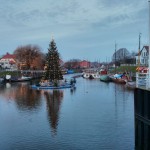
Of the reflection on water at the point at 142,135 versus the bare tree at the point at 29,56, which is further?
the bare tree at the point at 29,56

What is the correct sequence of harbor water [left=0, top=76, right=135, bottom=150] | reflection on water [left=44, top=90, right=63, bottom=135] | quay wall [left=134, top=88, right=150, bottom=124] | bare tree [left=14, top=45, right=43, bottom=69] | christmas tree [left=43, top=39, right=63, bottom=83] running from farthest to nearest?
bare tree [left=14, top=45, right=43, bottom=69] < christmas tree [left=43, top=39, right=63, bottom=83] < reflection on water [left=44, top=90, right=63, bottom=135] < harbor water [left=0, top=76, right=135, bottom=150] < quay wall [left=134, top=88, right=150, bottom=124]

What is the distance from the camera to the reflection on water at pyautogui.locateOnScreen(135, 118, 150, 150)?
71.5ft

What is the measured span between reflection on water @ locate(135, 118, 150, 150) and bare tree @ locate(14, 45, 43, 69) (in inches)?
4678

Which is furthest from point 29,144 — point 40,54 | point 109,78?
point 40,54

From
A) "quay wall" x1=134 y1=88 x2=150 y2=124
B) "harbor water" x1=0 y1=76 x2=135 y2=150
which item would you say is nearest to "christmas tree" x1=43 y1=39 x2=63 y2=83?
"harbor water" x1=0 y1=76 x2=135 y2=150

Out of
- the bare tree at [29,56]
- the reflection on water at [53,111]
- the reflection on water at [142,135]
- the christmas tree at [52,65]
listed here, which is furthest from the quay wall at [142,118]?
the bare tree at [29,56]

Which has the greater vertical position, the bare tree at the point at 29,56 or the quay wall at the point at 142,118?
the bare tree at the point at 29,56

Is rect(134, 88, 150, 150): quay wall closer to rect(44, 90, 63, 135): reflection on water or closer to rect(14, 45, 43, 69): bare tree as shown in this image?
rect(44, 90, 63, 135): reflection on water

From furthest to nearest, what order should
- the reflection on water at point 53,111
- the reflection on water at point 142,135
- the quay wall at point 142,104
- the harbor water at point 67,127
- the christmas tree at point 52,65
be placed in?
the christmas tree at point 52,65 → the reflection on water at point 53,111 → the harbor water at point 67,127 → the reflection on water at point 142,135 → the quay wall at point 142,104

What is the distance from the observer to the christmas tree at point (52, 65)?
247ft

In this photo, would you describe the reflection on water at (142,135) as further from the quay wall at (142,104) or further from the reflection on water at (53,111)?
the reflection on water at (53,111)

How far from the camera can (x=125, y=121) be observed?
3412 centimetres

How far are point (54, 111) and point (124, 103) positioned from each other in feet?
35.7

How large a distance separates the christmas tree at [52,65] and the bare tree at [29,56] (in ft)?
213
